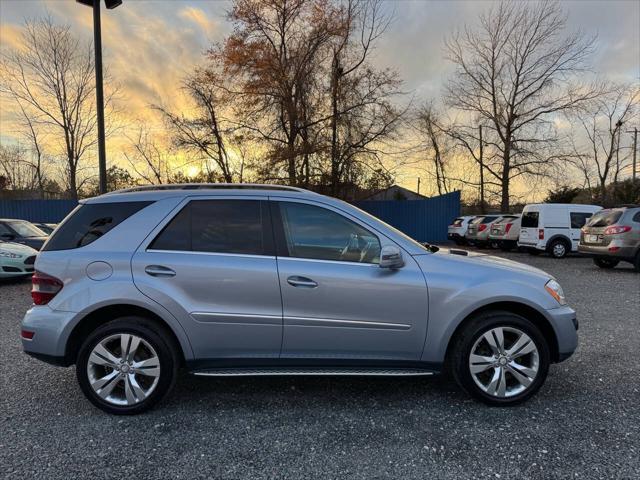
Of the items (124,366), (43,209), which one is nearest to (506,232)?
(124,366)

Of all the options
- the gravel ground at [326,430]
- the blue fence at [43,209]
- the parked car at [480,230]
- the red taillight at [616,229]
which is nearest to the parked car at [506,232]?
the parked car at [480,230]

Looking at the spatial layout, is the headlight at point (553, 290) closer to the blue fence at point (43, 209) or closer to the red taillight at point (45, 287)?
the red taillight at point (45, 287)

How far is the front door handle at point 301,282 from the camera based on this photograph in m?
3.02

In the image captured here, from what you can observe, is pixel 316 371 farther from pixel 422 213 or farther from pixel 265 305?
pixel 422 213

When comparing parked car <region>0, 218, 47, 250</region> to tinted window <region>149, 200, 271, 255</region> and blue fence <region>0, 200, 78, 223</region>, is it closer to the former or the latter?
tinted window <region>149, 200, 271, 255</region>

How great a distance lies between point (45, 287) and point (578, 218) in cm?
1576

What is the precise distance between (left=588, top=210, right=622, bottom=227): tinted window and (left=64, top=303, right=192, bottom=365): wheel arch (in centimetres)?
1119

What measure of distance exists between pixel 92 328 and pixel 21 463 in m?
0.93

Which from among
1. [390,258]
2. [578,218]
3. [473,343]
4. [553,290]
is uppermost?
[578,218]

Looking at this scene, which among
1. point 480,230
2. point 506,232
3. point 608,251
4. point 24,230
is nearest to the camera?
point 608,251

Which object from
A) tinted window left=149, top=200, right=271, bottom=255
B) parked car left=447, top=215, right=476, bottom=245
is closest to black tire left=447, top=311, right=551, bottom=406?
tinted window left=149, top=200, right=271, bottom=255

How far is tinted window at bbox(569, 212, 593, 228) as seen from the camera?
14336 mm

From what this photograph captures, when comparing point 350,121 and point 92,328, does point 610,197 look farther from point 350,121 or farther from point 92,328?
point 92,328

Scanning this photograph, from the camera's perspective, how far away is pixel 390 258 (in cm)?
301
